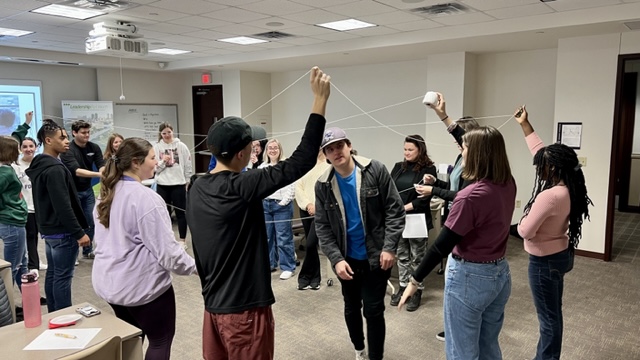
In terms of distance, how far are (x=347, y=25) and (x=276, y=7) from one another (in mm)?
1121

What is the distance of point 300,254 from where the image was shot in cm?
515

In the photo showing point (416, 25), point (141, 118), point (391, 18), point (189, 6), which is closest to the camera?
point (189, 6)

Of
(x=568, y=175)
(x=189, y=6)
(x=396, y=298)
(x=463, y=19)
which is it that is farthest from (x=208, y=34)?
(x=568, y=175)

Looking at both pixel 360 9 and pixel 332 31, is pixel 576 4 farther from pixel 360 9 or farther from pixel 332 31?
pixel 332 31

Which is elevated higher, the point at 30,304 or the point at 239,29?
the point at 239,29

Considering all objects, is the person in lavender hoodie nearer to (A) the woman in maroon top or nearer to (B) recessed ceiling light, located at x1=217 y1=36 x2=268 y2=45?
(A) the woman in maroon top

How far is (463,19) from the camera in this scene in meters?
4.66

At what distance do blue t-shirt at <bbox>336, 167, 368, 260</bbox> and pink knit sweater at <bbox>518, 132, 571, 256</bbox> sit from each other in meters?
0.77

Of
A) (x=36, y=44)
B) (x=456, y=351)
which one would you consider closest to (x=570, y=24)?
(x=456, y=351)

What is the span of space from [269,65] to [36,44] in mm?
3312

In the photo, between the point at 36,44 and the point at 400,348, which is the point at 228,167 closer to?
the point at 400,348

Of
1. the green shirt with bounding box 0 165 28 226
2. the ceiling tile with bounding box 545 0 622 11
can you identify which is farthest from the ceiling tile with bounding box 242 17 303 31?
the green shirt with bounding box 0 165 28 226

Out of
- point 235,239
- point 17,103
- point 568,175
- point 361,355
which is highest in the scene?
point 17,103

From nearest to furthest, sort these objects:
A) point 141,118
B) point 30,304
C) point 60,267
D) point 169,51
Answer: point 30,304
point 60,267
point 169,51
point 141,118
